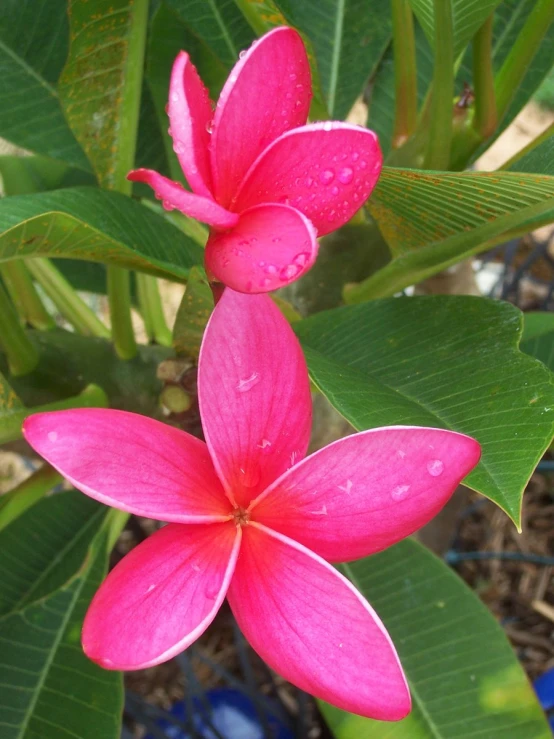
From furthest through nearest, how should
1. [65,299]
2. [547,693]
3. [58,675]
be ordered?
[547,693]
[65,299]
[58,675]

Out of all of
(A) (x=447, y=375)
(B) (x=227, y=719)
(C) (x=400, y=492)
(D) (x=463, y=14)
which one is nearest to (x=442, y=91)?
(D) (x=463, y=14)

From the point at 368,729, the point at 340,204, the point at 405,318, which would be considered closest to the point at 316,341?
the point at 405,318

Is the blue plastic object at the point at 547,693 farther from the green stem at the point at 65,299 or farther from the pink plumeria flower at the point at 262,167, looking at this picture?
the pink plumeria flower at the point at 262,167

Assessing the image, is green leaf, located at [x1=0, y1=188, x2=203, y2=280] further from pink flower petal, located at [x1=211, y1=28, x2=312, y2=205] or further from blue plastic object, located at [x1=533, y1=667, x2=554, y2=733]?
blue plastic object, located at [x1=533, y1=667, x2=554, y2=733]

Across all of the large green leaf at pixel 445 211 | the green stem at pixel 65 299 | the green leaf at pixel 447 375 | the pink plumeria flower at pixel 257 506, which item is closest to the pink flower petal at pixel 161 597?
the pink plumeria flower at pixel 257 506

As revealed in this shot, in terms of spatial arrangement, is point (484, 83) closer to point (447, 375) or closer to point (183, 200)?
point (447, 375)

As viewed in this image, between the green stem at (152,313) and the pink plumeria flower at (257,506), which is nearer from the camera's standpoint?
the pink plumeria flower at (257,506)
